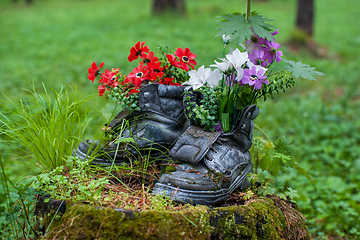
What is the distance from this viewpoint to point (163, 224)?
1.38 m

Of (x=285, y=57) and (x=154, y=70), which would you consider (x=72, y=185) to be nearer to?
(x=154, y=70)

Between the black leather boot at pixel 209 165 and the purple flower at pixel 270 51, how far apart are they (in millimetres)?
389

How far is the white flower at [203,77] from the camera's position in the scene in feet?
5.89

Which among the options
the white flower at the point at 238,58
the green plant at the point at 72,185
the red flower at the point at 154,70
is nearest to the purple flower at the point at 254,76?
the white flower at the point at 238,58

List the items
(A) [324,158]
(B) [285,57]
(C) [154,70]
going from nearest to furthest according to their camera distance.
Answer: (C) [154,70], (A) [324,158], (B) [285,57]

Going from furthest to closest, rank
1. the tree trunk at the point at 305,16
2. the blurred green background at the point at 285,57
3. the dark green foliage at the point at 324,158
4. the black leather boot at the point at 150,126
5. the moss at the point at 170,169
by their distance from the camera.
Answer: the tree trunk at the point at 305,16 → the blurred green background at the point at 285,57 → the dark green foliage at the point at 324,158 → the black leather boot at the point at 150,126 → the moss at the point at 170,169

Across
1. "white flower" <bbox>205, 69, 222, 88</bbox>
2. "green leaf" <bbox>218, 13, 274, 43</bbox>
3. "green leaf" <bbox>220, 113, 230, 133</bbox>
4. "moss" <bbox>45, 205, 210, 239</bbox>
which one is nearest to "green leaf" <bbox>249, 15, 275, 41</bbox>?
"green leaf" <bbox>218, 13, 274, 43</bbox>

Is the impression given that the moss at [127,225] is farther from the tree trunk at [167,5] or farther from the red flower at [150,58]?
the tree trunk at [167,5]

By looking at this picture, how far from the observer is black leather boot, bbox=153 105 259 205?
160 centimetres

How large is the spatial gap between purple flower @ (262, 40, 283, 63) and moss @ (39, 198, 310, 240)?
989 millimetres

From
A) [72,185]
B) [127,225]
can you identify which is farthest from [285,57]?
[127,225]

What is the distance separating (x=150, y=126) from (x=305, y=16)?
9.69m

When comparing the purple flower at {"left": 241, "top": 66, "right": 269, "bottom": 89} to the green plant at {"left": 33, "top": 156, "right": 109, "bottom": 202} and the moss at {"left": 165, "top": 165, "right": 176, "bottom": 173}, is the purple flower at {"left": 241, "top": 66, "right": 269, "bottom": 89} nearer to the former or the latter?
the moss at {"left": 165, "top": 165, "right": 176, "bottom": 173}

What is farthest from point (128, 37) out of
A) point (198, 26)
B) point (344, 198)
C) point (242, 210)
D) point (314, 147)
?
point (242, 210)
